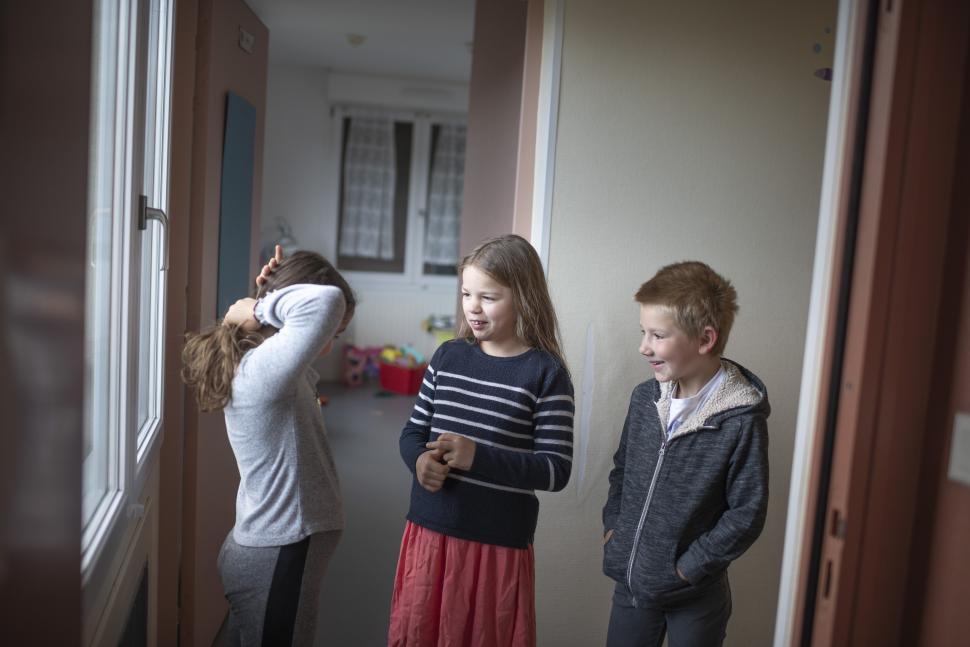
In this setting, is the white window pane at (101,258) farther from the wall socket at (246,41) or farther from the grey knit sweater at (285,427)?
the wall socket at (246,41)

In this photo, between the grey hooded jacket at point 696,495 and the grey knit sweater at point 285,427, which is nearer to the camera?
the grey knit sweater at point 285,427

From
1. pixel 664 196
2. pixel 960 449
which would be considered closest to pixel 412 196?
pixel 664 196

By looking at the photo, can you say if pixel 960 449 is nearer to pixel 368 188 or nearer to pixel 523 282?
pixel 523 282

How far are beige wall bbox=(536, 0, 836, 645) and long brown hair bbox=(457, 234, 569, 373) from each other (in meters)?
0.40

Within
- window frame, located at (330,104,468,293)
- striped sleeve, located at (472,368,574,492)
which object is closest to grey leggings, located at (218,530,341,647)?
striped sleeve, located at (472,368,574,492)

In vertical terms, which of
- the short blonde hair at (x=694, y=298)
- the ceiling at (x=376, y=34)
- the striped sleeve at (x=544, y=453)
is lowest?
the striped sleeve at (x=544, y=453)

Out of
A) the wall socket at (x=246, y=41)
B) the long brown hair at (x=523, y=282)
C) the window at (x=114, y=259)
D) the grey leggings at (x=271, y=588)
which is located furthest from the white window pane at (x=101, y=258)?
the wall socket at (x=246, y=41)

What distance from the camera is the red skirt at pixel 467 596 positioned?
1481mm

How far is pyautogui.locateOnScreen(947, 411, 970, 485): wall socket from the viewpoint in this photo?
0.92m

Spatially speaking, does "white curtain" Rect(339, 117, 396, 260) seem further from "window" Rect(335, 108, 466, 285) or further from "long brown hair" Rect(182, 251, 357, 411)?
"long brown hair" Rect(182, 251, 357, 411)

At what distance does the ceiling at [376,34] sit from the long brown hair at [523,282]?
3178mm

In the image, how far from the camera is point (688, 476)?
147cm

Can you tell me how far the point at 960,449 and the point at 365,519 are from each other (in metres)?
2.85

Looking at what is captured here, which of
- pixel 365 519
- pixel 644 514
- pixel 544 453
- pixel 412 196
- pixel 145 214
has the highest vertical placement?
pixel 412 196
